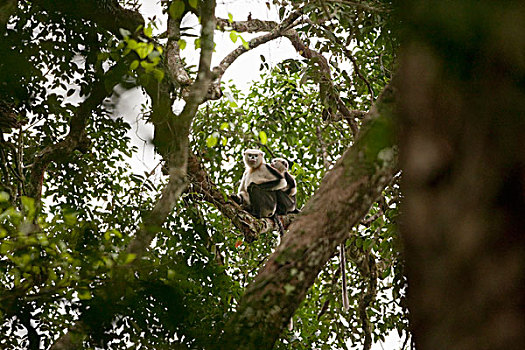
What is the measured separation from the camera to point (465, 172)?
1.50 feet

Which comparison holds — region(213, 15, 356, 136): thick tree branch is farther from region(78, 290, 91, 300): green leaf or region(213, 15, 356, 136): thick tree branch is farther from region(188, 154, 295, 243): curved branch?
region(78, 290, 91, 300): green leaf

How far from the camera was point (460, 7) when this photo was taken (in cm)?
43

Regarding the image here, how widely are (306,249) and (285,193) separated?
15.1 ft

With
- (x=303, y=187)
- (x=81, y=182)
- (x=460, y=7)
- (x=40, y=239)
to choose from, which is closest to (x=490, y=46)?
(x=460, y=7)

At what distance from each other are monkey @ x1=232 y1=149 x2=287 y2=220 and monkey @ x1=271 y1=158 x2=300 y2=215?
0.05 meters

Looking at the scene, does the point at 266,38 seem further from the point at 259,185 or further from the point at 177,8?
the point at 259,185

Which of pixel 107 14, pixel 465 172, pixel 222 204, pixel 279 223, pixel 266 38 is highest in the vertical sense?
pixel 266 38

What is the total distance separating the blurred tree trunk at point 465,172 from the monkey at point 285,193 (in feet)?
18.5

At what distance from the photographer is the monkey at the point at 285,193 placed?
6250 mm

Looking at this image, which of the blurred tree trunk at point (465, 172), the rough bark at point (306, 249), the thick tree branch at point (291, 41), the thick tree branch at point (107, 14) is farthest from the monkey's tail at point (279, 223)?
the blurred tree trunk at point (465, 172)

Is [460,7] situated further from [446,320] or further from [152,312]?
[152,312]

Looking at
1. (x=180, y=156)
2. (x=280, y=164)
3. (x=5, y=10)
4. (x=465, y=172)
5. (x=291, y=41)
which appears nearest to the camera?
(x=465, y=172)

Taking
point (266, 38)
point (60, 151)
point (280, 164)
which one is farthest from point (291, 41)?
point (60, 151)

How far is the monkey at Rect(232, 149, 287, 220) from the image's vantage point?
6.39 meters
